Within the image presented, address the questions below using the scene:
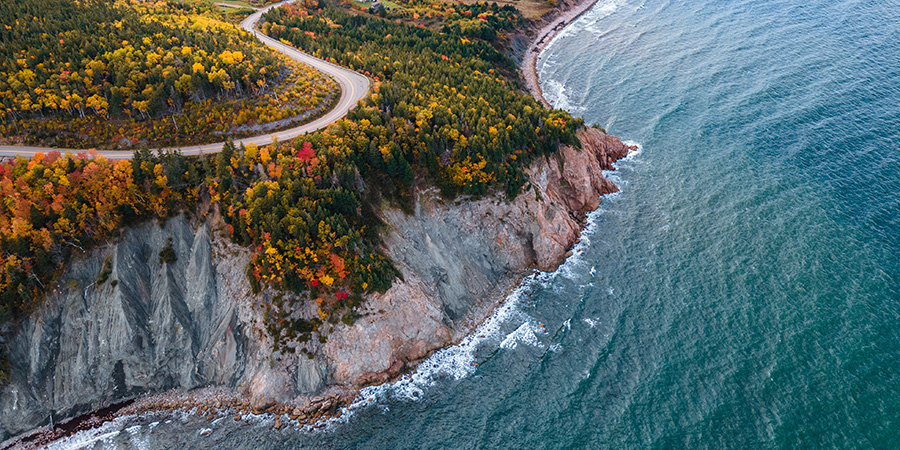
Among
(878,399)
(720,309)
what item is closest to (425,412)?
(720,309)

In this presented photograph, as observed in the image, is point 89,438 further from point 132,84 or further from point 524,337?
point 524,337

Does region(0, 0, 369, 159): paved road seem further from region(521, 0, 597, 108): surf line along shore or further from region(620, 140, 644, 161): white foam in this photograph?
region(620, 140, 644, 161): white foam

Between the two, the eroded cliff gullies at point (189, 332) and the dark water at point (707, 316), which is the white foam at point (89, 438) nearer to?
the dark water at point (707, 316)

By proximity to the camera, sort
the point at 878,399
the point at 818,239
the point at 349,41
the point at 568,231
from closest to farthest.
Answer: the point at 878,399, the point at 818,239, the point at 568,231, the point at 349,41

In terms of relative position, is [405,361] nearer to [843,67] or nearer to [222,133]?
[222,133]

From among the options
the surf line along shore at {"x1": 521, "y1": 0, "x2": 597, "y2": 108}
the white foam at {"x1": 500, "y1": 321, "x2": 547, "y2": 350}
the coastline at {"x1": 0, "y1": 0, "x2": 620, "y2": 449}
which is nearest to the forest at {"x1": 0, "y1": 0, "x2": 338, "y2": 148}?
the coastline at {"x1": 0, "y1": 0, "x2": 620, "y2": 449}

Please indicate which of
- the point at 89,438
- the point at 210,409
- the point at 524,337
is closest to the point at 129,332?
the point at 89,438
